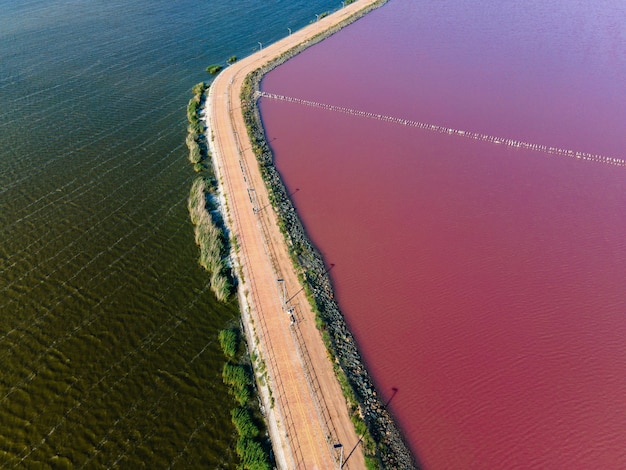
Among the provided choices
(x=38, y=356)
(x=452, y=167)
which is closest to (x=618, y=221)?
(x=452, y=167)

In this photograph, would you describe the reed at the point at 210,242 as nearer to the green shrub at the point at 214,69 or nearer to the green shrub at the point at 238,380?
the green shrub at the point at 238,380

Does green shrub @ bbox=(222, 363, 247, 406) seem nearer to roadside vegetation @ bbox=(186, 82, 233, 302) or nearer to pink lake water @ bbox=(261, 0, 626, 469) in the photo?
roadside vegetation @ bbox=(186, 82, 233, 302)

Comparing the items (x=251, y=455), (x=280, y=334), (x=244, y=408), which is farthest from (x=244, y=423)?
(x=280, y=334)

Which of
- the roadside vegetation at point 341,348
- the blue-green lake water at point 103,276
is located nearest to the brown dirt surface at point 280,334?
the roadside vegetation at point 341,348

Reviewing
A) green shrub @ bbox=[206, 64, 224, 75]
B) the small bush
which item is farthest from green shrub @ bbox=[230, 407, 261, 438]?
green shrub @ bbox=[206, 64, 224, 75]

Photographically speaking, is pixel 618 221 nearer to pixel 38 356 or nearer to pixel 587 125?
pixel 587 125

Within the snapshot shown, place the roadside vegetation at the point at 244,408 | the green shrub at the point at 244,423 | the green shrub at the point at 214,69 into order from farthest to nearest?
the green shrub at the point at 214,69, the green shrub at the point at 244,423, the roadside vegetation at the point at 244,408

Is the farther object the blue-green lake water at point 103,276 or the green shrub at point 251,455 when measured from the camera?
the blue-green lake water at point 103,276
